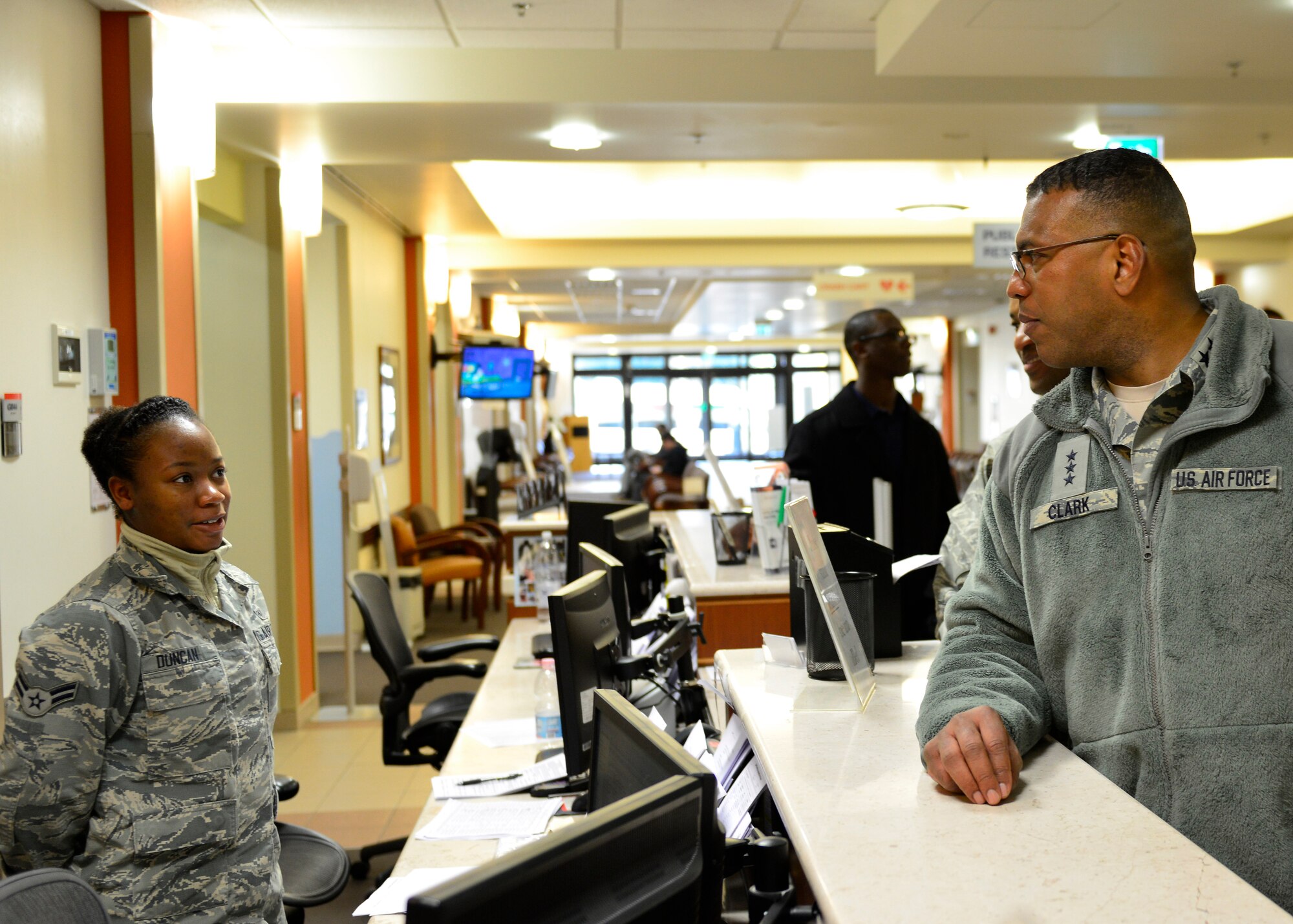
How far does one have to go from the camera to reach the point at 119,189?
390 cm

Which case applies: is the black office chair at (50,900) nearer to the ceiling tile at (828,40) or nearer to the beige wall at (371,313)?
the ceiling tile at (828,40)

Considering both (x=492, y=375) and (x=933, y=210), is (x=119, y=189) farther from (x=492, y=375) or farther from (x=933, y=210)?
(x=492, y=375)

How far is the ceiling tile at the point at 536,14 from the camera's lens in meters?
4.25

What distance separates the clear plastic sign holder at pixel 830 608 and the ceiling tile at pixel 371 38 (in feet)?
11.6

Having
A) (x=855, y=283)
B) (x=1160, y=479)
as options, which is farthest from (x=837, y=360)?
(x=1160, y=479)

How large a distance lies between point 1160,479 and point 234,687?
1.66 metres

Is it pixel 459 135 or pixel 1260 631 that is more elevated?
pixel 459 135

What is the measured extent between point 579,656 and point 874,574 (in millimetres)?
601

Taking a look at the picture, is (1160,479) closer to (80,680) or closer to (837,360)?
(80,680)

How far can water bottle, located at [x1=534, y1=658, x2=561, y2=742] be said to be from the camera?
2949 millimetres

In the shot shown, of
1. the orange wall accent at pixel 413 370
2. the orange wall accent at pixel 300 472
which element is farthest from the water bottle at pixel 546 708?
the orange wall accent at pixel 413 370

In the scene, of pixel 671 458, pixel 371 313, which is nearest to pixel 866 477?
pixel 371 313

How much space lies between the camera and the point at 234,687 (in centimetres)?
212

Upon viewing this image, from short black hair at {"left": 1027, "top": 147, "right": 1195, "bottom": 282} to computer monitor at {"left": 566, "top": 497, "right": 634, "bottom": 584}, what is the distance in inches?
85.3
